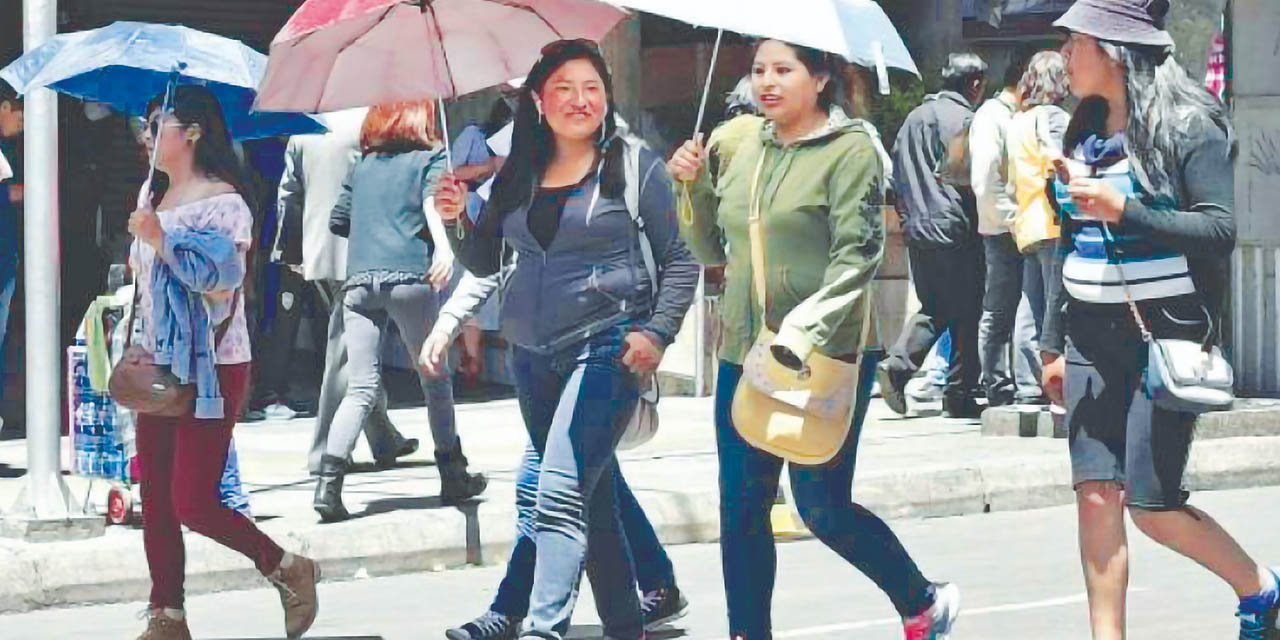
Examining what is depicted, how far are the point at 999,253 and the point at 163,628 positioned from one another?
6.64 m

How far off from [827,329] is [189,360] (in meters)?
1.96

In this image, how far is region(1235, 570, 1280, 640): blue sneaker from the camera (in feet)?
20.6

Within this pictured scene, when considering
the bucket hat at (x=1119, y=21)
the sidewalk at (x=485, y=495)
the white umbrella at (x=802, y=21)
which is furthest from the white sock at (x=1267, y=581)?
the sidewalk at (x=485, y=495)

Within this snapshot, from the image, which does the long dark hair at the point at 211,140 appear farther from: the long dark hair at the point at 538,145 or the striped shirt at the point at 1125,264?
the striped shirt at the point at 1125,264

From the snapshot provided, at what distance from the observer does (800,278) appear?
6.39m

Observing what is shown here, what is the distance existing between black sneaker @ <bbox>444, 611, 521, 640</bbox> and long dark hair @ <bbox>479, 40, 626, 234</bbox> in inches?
46.7

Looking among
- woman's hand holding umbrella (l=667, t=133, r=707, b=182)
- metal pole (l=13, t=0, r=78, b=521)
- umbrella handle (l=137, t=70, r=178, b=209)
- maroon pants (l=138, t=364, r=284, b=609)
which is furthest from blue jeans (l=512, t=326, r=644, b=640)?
metal pole (l=13, t=0, r=78, b=521)

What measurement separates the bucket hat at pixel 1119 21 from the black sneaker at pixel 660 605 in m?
2.40

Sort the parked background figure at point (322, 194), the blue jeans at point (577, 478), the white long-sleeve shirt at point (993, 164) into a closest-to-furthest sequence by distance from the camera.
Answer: the blue jeans at point (577, 478) < the parked background figure at point (322, 194) < the white long-sleeve shirt at point (993, 164)

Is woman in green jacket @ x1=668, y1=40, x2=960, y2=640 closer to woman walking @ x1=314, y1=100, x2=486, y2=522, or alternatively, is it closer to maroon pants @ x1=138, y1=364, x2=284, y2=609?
maroon pants @ x1=138, y1=364, x2=284, y2=609

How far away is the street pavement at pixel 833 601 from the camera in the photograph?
781cm

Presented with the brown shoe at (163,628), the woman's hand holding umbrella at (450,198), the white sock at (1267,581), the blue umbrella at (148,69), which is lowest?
the brown shoe at (163,628)

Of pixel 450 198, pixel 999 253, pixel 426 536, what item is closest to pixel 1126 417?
pixel 450 198

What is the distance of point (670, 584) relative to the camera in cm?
770
